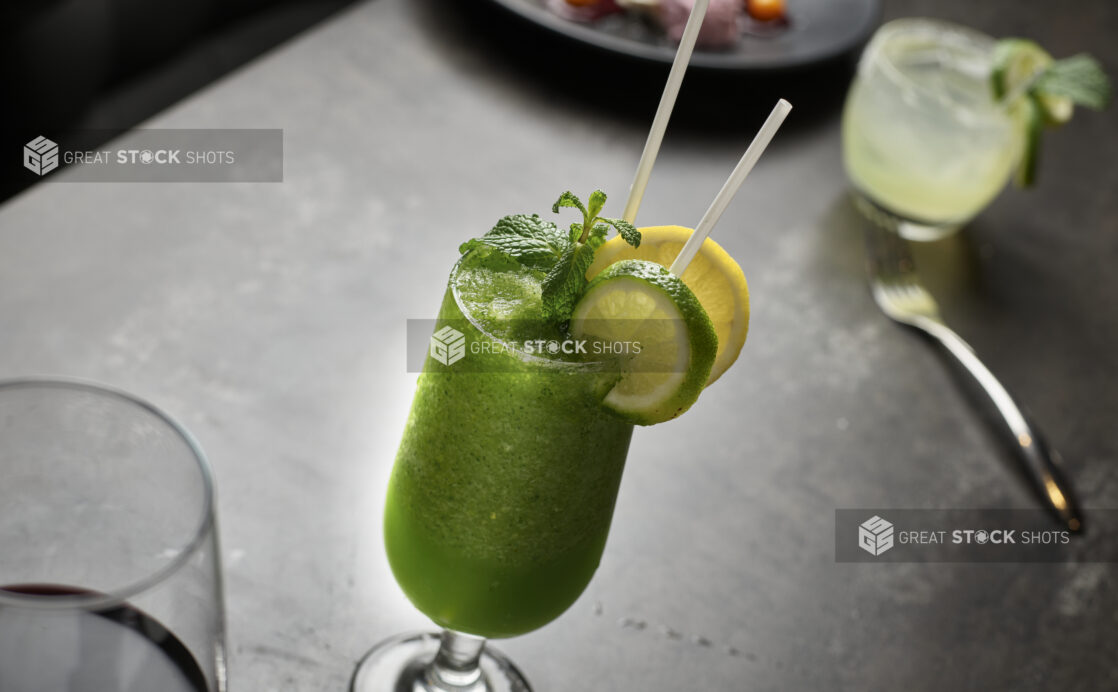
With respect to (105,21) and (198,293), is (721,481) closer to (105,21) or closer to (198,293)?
(198,293)

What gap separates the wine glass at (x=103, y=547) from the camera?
0.39 meters

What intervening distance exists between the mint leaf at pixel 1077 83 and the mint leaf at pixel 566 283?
844 mm

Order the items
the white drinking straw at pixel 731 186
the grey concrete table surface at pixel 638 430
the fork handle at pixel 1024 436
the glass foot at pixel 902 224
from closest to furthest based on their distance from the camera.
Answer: the white drinking straw at pixel 731 186, the grey concrete table surface at pixel 638 430, the fork handle at pixel 1024 436, the glass foot at pixel 902 224

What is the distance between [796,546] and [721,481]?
0.09 meters

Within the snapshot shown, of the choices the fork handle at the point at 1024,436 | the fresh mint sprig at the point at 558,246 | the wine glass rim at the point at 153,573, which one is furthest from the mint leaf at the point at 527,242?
the fork handle at the point at 1024,436

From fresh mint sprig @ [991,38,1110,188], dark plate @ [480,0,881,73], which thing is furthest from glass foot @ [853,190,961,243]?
dark plate @ [480,0,881,73]

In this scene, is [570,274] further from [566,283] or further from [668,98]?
[668,98]

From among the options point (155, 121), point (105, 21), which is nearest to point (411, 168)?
point (155, 121)

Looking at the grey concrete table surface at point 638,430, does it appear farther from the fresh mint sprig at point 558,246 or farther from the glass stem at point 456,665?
the fresh mint sprig at point 558,246

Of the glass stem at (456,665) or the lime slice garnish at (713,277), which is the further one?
the glass stem at (456,665)

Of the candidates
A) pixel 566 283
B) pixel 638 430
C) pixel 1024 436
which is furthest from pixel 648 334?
pixel 1024 436

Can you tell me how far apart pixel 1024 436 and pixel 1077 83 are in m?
0.40

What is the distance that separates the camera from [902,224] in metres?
1.41

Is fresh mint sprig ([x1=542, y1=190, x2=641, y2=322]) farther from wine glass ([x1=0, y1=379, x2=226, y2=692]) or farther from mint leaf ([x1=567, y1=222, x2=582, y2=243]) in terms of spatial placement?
wine glass ([x1=0, y1=379, x2=226, y2=692])
